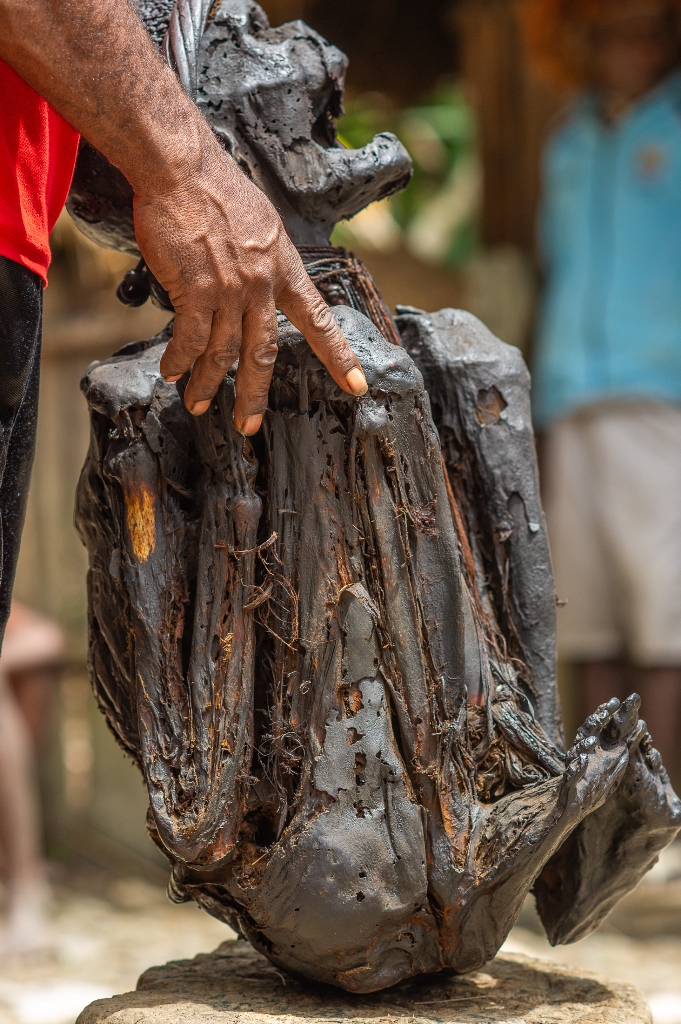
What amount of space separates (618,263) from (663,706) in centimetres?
104

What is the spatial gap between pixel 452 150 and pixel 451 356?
2.91m

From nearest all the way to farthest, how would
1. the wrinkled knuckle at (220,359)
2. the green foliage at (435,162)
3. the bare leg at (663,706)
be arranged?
1. the wrinkled knuckle at (220,359)
2. the bare leg at (663,706)
3. the green foliage at (435,162)

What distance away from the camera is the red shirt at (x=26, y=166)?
1060mm

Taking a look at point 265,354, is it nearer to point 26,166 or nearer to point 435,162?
point 26,166

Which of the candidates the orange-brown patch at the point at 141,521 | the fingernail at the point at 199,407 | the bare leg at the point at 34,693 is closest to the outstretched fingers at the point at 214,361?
the fingernail at the point at 199,407

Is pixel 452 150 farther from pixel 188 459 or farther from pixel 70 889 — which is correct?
pixel 188 459

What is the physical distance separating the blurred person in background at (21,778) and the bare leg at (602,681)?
1.38 m

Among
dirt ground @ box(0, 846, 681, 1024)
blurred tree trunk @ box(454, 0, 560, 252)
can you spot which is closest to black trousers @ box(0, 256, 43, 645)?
dirt ground @ box(0, 846, 681, 1024)

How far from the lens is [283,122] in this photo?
4.06ft

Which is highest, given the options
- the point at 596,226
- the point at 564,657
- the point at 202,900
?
the point at 596,226

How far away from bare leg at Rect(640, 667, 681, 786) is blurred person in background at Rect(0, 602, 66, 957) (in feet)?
4.82

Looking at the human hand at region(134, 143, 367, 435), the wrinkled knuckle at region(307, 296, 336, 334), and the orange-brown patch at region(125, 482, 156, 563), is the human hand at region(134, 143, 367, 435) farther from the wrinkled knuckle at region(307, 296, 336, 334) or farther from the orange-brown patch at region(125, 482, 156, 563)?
the orange-brown patch at region(125, 482, 156, 563)

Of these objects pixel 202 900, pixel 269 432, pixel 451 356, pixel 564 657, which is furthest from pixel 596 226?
pixel 202 900

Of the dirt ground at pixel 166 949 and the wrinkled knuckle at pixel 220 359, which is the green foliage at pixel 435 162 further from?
the wrinkled knuckle at pixel 220 359
